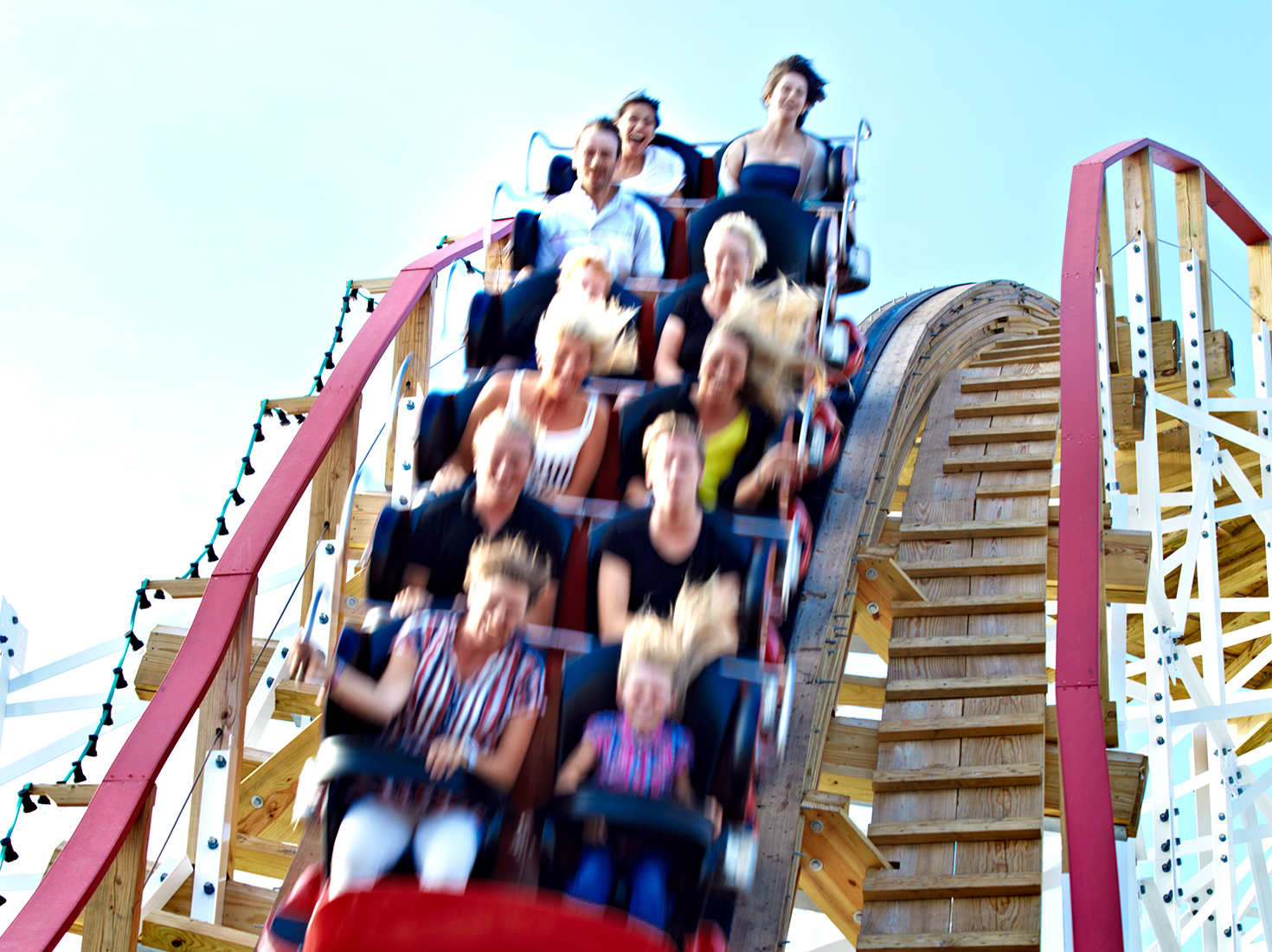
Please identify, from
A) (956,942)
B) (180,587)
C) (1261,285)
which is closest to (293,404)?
(180,587)

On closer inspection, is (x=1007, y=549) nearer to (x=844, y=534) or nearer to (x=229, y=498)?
(x=844, y=534)

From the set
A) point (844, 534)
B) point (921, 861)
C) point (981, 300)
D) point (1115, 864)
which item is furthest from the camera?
point (981, 300)

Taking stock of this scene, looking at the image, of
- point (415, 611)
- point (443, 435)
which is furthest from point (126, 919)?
point (443, 435)

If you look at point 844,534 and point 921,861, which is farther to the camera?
point 844,534

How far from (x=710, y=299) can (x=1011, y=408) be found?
4.63 ft

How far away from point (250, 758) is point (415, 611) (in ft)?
2.67

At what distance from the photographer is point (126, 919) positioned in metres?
2.09

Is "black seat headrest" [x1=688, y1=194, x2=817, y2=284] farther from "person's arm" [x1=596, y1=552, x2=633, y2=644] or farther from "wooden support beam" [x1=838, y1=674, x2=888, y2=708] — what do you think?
"person's arm" [x1=596, y1=552, x2=633, y2=644]

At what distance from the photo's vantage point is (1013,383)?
434cm

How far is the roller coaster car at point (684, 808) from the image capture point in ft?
6.38

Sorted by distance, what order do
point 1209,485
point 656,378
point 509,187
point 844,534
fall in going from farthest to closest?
point 1209,485, point 509,187, point 844,534, point 656,378

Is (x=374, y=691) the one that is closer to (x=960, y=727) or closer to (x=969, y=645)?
(x=960, y=727)

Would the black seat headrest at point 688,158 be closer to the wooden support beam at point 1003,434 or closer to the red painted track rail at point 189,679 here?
the wooden support beam at point 1003,434

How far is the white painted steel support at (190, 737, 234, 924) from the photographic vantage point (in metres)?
2.31
